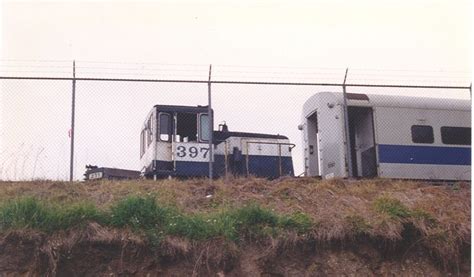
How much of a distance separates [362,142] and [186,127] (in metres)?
4.98

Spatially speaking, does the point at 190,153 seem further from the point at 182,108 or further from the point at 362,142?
the point at 362,142

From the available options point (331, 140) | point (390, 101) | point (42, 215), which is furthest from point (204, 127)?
point (42, 215)

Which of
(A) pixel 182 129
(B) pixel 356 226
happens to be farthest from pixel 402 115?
(B) pixel 356 226

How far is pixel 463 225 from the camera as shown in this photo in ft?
32.8

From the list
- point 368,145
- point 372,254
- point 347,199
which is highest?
point 368,145

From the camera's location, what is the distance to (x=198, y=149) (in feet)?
53.7

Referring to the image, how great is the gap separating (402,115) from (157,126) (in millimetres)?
6795

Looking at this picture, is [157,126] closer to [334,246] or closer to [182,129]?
[182,129]

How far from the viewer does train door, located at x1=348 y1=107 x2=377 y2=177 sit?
52.8 ft

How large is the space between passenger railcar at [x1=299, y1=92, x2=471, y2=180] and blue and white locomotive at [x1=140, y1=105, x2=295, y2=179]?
1.52 metres

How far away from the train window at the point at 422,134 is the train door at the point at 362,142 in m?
1.16

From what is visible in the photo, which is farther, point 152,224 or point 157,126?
point 157,126

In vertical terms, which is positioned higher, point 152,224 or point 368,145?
point 368,145

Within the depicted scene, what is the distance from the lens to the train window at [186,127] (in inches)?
663
